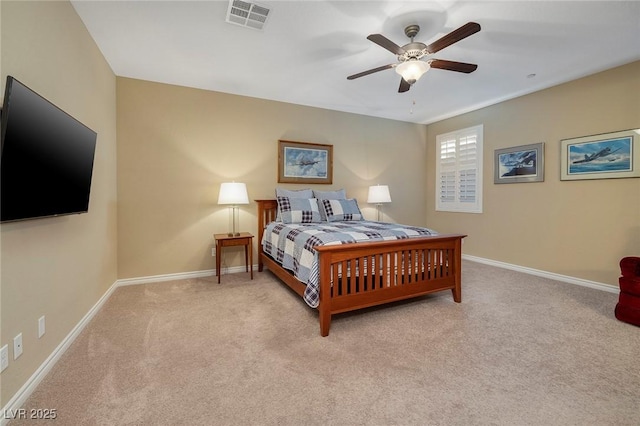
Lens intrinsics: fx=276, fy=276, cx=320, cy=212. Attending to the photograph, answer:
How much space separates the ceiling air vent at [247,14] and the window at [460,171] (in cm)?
403

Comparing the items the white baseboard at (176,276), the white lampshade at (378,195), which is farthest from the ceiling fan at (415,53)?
the white baseboard at (176,276)

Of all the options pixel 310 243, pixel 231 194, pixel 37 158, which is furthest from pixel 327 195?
pixel 37 158

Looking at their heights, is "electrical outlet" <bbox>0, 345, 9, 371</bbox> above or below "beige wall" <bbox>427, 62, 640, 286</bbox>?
below

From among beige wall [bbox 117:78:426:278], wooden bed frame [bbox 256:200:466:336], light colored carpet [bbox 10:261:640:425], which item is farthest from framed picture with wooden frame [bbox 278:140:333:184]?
light colored carpet [bbox 10:261:640:425]

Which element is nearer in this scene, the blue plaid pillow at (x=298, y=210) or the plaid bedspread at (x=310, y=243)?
the plaid bedspread at (x=310, y=243)

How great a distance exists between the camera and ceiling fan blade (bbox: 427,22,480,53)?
192 centimetres

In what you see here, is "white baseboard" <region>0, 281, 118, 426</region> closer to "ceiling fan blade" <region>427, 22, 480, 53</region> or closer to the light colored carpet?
the light colored carpet

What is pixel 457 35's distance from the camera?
6.75 feet

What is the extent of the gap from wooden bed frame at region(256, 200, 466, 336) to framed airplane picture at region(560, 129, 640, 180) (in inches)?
83.1

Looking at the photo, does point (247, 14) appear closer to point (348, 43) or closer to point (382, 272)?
point (348, 43)

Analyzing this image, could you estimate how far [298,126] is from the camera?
457cm

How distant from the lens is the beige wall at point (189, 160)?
3.60 meters

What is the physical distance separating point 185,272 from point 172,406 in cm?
264

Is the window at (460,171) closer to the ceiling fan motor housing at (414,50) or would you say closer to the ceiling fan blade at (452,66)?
the ceiling fan blade at (452,66)
